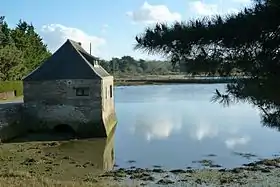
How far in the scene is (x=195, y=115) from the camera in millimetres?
34625

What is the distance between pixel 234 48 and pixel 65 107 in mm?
20234

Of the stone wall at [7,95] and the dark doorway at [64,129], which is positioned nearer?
the dark doorway at [64,129]

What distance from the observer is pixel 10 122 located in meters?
22.8

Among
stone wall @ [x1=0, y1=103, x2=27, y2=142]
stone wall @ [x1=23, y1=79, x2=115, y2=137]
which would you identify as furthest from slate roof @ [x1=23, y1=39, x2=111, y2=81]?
stone wall @ [x1=0, y1=103, x2=27, y2=142]

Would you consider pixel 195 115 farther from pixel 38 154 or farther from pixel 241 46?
pixel 241 46

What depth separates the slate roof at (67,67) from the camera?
24.4 meters

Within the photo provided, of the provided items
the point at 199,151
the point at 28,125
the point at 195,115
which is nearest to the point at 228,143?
the point at 199,151

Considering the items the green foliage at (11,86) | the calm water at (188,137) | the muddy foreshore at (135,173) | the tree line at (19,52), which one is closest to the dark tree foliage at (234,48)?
the calm water at (188,137)

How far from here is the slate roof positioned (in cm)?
2444

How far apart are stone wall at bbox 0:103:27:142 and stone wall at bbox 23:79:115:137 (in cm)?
68

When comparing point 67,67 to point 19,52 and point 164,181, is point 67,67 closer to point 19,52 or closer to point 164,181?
point 164,181

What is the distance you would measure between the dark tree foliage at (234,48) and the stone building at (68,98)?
19.1 m

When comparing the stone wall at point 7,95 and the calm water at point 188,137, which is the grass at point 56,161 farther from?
the stone wall at point 7,95

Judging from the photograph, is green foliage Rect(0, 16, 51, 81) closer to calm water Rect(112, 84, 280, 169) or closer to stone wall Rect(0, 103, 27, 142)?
calm water Rect(112, 84, 280, 169)
